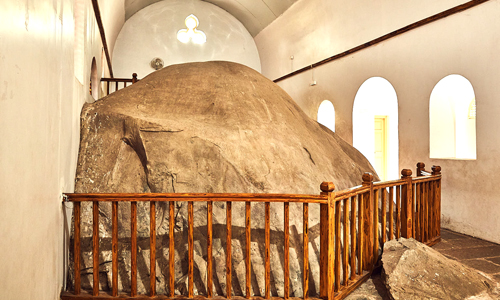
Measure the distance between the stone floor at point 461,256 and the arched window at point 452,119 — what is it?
5.88ft

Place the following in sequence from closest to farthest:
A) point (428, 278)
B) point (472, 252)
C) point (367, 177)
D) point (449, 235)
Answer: point (428, 278) < point (367, 177) < point (472, 252) < point (449, 235)

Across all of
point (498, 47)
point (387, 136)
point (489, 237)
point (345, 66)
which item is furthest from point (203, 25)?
point (489, 237)

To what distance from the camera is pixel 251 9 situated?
44.2 feet

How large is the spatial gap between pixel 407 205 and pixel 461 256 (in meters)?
1.12

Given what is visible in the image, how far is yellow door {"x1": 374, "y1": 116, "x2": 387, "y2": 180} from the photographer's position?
11.2 metres

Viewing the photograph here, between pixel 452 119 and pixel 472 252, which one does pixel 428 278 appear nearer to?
pixel 472 252

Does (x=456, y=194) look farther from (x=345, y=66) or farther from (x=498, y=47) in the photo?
(x=345, y=66)

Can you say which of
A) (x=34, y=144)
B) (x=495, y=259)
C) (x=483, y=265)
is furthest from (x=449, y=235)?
(x=34, y=144)

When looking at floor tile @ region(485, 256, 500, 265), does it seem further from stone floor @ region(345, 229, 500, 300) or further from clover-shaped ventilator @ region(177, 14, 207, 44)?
clover-shaped ventilator @ region(177, 14, 207, 44)

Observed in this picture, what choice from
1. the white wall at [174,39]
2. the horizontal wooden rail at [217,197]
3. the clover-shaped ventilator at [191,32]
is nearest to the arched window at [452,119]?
the horizontal wooden rail at [217,197]

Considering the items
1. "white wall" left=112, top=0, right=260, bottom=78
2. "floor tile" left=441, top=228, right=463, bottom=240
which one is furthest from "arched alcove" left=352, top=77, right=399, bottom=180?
"white wall" left=112, top=0, right=260, bottom=78

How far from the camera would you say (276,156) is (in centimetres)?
393

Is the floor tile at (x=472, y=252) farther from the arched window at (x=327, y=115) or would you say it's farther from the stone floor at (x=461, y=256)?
the arched window at (x=327, y=115)

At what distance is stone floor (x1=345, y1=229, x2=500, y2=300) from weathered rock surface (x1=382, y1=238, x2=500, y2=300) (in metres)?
0.19
